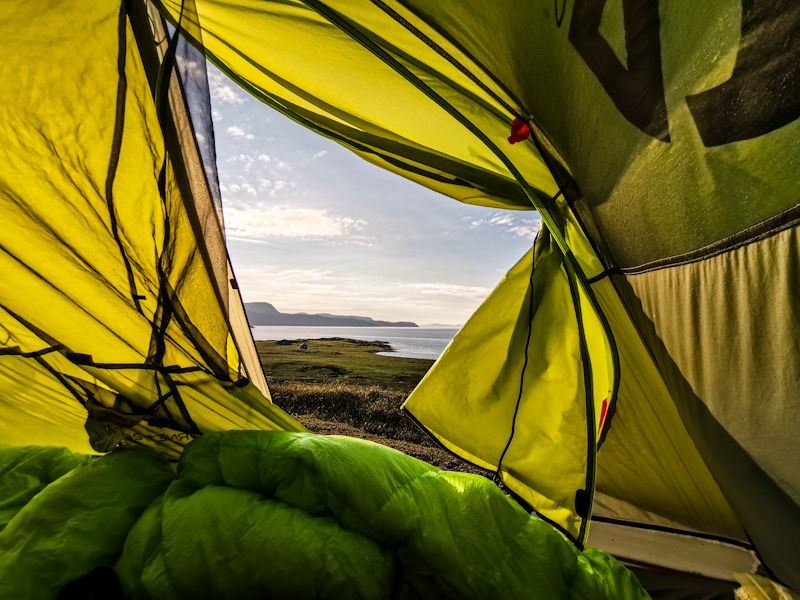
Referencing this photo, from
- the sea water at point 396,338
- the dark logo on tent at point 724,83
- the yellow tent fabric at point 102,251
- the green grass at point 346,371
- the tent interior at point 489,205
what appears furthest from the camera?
the sea water at point 396,338

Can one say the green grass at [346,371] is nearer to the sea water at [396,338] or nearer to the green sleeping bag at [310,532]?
the sea water at [396,338]

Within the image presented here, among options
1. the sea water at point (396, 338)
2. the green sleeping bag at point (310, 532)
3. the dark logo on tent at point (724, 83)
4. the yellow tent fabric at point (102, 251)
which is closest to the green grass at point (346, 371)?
the sea water at point (396, 338)

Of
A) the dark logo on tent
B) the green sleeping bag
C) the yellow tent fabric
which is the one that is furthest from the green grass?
the dark logo on tent

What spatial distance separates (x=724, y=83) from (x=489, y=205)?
1.20m

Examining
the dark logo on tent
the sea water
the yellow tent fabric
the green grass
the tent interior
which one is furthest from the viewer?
the sea water

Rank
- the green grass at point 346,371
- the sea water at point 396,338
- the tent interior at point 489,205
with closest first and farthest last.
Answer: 1. the tent interior at point 489,205
2. the green grass at point 346,371
3. the sea water at point 396,338

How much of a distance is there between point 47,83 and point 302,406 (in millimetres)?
5356

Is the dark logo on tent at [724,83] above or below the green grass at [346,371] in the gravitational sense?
above

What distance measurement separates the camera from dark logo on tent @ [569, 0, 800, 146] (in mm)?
679

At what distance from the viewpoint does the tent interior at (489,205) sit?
2.68 feet

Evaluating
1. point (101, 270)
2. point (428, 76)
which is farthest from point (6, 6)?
point (428, 76)

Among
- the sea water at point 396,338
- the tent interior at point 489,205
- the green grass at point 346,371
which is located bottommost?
the sea water at point 396,338

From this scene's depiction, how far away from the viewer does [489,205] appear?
194 cm

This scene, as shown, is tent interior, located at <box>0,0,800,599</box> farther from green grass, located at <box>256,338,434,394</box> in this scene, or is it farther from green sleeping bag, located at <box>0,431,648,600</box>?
green grass, located at <box>256,338,434,394</box>
